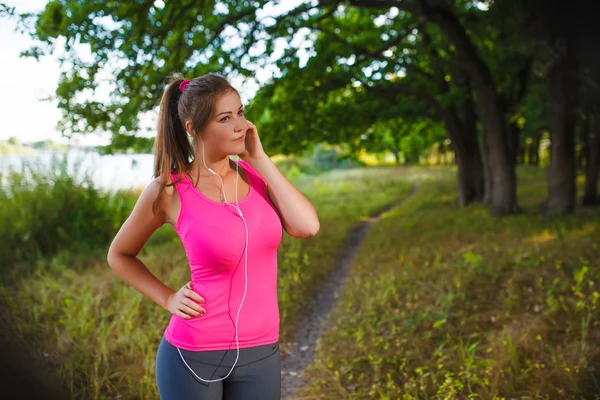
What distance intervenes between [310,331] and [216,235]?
208 inches

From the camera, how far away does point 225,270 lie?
213 cm

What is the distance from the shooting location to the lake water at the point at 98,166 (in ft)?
34.1

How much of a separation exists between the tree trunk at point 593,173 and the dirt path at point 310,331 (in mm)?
7114

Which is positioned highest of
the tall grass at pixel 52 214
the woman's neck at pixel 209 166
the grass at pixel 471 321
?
the woman's neck at pixel 209 166

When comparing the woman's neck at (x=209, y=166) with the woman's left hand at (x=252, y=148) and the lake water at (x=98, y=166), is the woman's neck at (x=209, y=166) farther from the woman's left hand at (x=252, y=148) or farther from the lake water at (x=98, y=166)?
the lake water at (x=98, y=166)

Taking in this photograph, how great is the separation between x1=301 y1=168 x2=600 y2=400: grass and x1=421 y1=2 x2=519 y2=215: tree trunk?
8.00ft

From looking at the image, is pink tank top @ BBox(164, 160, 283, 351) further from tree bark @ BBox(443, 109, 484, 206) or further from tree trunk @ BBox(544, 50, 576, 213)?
tree bark @ BBox(443, 109, 484, 206)

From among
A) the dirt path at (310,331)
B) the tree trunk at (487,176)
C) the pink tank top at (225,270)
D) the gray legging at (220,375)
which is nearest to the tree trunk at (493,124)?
the tree trunk at (487,176)

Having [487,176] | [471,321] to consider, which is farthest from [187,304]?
[487,176]

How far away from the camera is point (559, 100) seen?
1205cm

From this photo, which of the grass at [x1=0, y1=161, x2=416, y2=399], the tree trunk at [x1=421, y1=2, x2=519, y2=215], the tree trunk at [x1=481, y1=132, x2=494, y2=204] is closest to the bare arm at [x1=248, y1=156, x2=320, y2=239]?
the grass at [x1=0, y1=161, x2=416, y2=399]

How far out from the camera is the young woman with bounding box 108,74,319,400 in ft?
6.98

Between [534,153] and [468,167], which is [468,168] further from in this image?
[534,153]

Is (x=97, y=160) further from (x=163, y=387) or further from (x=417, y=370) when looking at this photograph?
(x=163, y=387)
